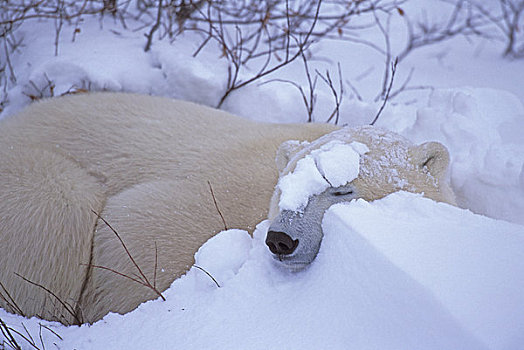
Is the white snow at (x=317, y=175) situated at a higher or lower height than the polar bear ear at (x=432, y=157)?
higher

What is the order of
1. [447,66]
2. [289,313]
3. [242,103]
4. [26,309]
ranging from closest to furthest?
[289,313] → [26,309] → [242,103] → [447,66]

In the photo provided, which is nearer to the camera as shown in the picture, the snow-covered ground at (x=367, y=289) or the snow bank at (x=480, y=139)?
the snow-covered ground at (x=367, y=289)

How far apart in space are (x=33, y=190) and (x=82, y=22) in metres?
2.54

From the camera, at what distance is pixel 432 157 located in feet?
6.16

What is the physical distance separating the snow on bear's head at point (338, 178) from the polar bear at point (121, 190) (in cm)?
1

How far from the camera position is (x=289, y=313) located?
146cm

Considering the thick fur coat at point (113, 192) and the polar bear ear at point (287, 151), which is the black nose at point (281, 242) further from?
the thick fur coat at point (113, 192)

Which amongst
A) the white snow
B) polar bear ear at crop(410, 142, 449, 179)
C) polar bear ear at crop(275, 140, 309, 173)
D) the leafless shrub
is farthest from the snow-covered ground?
the leafless shrub

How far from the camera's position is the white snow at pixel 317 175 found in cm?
161

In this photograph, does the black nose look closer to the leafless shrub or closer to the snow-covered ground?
the snow-covered ground

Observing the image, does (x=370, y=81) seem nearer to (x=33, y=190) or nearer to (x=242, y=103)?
(x=242, y=103)

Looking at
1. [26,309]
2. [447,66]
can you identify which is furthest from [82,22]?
[447,66]

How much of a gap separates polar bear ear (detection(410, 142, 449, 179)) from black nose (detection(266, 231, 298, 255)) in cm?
68

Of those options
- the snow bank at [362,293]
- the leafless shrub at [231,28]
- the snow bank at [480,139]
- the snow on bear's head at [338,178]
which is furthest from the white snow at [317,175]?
the leafless shrub at [231,28]
